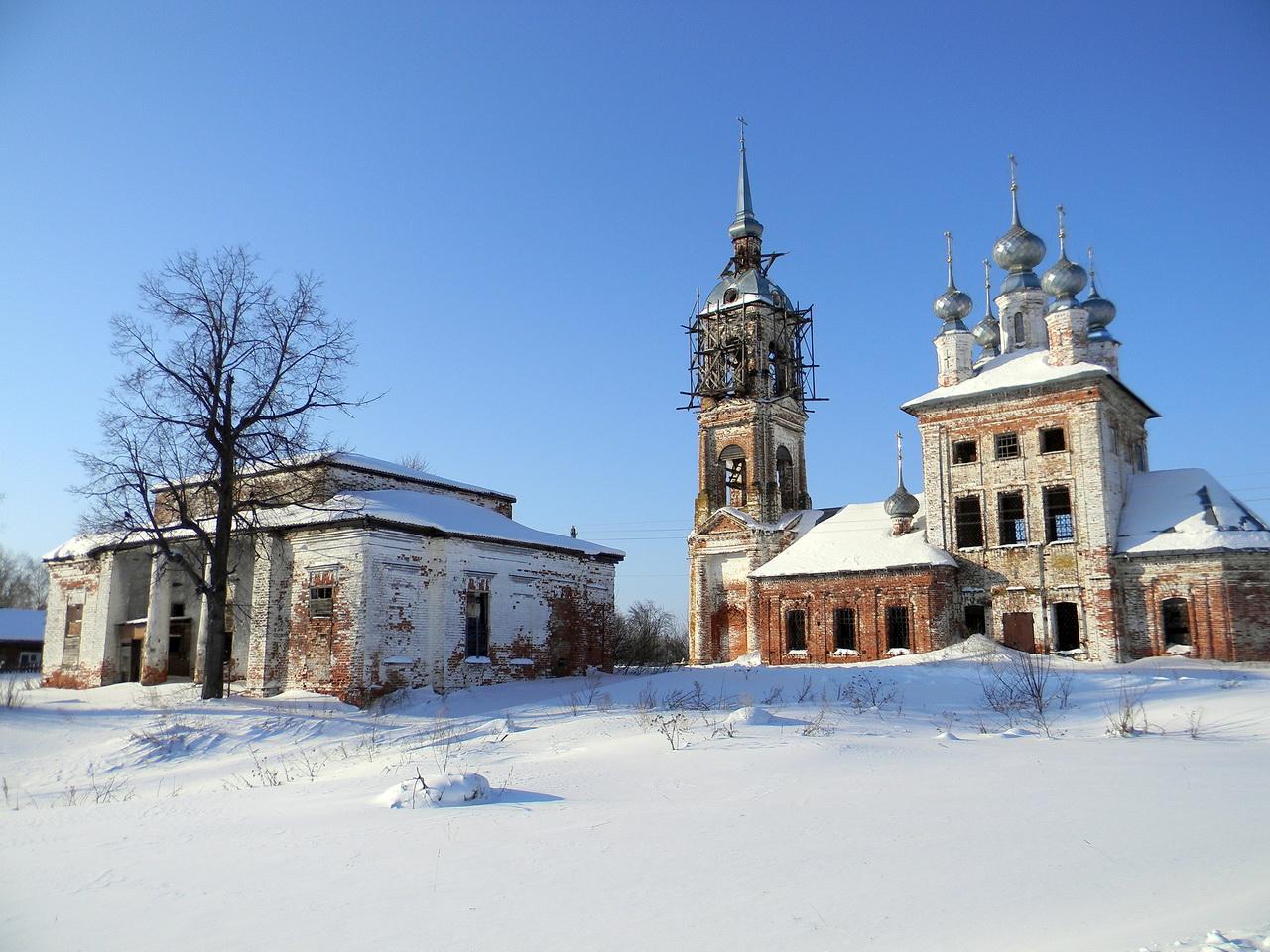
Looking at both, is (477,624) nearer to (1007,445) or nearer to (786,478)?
(1007,445)

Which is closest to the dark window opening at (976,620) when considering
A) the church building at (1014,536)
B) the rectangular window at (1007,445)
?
the church building at (1014,536)

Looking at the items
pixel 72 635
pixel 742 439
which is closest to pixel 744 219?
pixel 742 439

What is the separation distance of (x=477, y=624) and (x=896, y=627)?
49.2ft

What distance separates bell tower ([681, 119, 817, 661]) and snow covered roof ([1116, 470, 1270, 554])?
12926mm

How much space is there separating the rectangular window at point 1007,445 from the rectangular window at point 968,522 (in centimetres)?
162

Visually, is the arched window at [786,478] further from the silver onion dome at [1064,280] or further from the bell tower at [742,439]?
the silver onion dome at [1064,280]

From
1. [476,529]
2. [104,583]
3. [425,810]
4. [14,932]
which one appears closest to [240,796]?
[425,810]

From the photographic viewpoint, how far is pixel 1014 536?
3069 centimetres

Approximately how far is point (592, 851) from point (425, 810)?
195cm

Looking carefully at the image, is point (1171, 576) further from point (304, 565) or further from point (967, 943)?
point (967, 943)

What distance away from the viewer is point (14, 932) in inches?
192

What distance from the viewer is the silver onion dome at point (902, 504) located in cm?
3362

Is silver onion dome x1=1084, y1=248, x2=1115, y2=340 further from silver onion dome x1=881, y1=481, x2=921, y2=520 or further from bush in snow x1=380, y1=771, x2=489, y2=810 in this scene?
bush in snow x1=380, y1=771, x2=489, y2=810

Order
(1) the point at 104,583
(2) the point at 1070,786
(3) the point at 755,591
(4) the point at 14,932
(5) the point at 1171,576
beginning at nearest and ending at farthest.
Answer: (4) the point at 14,932, (2) the point at 1070,786, (1) the point at 104,583, (5) the point at 1171,576, (3) the point at 755,591
